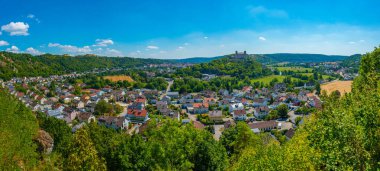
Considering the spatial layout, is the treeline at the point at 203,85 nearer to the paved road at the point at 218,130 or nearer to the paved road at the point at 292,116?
the paved road at the point at 292,116

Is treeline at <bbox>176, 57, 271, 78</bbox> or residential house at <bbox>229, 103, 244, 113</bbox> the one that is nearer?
residential house at <bbox>229, 103, 244, 113</bbox>

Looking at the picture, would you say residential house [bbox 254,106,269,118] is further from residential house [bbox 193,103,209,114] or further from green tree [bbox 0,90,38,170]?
green tree [bbox 0,90,38,170]

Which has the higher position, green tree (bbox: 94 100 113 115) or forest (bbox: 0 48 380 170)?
forest (bbox: 0 48 380 170)

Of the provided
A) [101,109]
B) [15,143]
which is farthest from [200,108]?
[15,143]

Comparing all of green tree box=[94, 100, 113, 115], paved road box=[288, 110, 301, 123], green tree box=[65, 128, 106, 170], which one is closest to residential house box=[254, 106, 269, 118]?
paved road box=[288, 110, 301, 123]

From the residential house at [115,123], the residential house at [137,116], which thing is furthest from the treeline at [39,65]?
the residential house at [115,123]

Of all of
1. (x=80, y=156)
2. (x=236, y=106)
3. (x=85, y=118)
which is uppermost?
(x=80, y=156)

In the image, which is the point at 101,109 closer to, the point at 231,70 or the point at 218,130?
the point at 218,130

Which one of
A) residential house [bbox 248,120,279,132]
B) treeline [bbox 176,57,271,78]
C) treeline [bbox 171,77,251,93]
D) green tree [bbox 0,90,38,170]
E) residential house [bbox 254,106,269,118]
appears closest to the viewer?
green tree [bbox 0,90,38,170]
